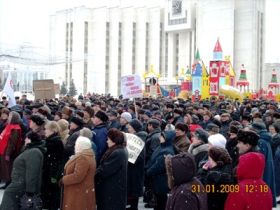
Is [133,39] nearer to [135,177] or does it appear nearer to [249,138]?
[135,177]

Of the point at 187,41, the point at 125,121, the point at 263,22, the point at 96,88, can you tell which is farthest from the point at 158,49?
the point at 125,121

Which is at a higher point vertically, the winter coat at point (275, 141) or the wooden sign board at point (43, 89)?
the wooden sign board at point (43, 89)

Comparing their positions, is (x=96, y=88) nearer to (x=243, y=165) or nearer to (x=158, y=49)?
(x=158, y=49)

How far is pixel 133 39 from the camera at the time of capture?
6612cm

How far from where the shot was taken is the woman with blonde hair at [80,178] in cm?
536

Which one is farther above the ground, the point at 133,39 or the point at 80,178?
the point at 133,39

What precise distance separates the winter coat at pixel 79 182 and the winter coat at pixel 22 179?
0.40 metres

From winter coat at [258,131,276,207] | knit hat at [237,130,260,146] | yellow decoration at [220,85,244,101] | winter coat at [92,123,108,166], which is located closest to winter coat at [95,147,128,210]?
winter coat at [92,123,108,166]

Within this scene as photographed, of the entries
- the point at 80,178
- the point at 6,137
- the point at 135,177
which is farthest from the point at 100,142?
the point at 6,137

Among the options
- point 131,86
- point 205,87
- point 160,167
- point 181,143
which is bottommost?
point 160,167

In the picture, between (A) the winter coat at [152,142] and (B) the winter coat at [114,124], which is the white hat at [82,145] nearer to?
(A) the winter coat at [152,142]

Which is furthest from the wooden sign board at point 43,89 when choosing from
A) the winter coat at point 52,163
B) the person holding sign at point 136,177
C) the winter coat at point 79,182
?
the winter coat at point 79,182

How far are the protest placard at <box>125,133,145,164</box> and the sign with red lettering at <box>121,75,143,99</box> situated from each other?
4.27 m

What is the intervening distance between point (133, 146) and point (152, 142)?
0.79 meters
